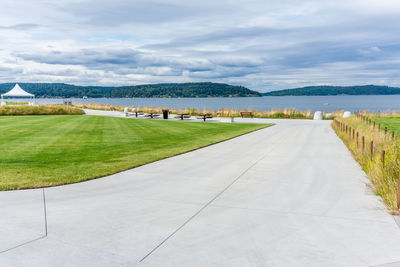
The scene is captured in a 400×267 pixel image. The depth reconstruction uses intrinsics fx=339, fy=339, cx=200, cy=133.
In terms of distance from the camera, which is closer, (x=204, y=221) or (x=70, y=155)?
(x=204, y=221)

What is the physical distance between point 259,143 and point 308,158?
399 centimetres

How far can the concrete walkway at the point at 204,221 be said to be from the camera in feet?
13.6

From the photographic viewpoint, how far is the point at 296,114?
36.9 metres

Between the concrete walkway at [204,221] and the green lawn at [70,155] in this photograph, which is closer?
the concrete walkway at [204,221]

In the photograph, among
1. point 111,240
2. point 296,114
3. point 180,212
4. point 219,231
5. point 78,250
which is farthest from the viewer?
point 296,114

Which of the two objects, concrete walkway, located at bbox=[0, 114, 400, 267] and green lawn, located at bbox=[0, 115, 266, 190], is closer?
concrete walkway, located at bbox=[0, 114, 400, 267]

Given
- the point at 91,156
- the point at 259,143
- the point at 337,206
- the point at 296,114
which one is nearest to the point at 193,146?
the point at 259,143

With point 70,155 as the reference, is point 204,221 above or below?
below

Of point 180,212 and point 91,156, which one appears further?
point 91,156

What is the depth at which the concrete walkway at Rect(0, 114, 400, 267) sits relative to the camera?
416cm

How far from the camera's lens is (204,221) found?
538 cm

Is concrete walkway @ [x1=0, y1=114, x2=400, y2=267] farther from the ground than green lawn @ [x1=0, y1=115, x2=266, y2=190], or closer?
closer

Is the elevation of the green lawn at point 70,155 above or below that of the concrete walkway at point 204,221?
above

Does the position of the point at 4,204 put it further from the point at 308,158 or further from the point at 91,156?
the point at 308,158
